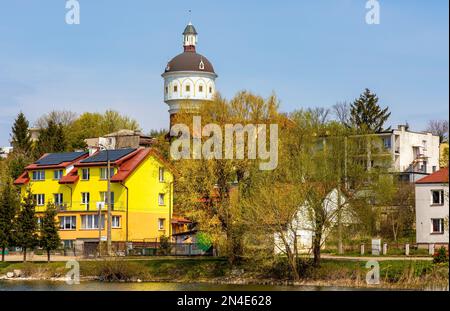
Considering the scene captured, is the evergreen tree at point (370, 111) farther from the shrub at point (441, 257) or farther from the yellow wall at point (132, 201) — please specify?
the shrub at point (441, 257)

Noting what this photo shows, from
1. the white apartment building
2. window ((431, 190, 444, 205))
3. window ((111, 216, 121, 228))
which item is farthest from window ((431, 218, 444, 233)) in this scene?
the white apartment building

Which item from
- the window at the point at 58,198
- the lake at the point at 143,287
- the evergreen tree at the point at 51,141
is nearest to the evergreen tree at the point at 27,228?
the lake at the point at 143,287

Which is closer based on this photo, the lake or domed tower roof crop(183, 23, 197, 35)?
the lake

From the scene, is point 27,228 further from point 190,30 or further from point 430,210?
point 190,30

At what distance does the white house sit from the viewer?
6662 centimetres

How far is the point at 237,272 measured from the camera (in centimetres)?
5722

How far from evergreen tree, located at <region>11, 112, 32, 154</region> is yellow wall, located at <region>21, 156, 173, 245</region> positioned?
33573 mm

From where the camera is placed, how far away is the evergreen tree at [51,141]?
10606 centimetres

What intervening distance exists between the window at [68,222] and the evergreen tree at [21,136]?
3645 centimetres

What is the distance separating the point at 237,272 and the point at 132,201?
24916 mm

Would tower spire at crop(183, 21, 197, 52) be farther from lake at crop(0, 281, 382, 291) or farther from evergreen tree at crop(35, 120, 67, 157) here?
lake at crop(0, 281, 382, 291)
